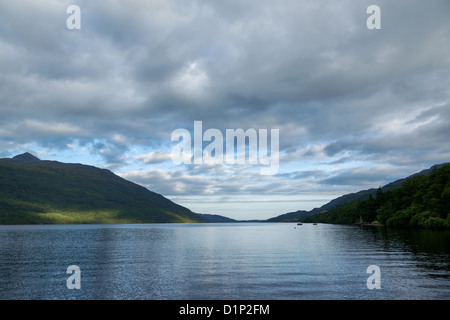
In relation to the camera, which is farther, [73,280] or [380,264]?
[380,264]

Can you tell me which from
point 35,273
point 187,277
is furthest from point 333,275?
point 35,273

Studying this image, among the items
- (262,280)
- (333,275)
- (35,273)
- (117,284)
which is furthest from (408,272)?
(35,273)

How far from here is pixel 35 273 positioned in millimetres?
52562

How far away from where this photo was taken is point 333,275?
48.0 m
